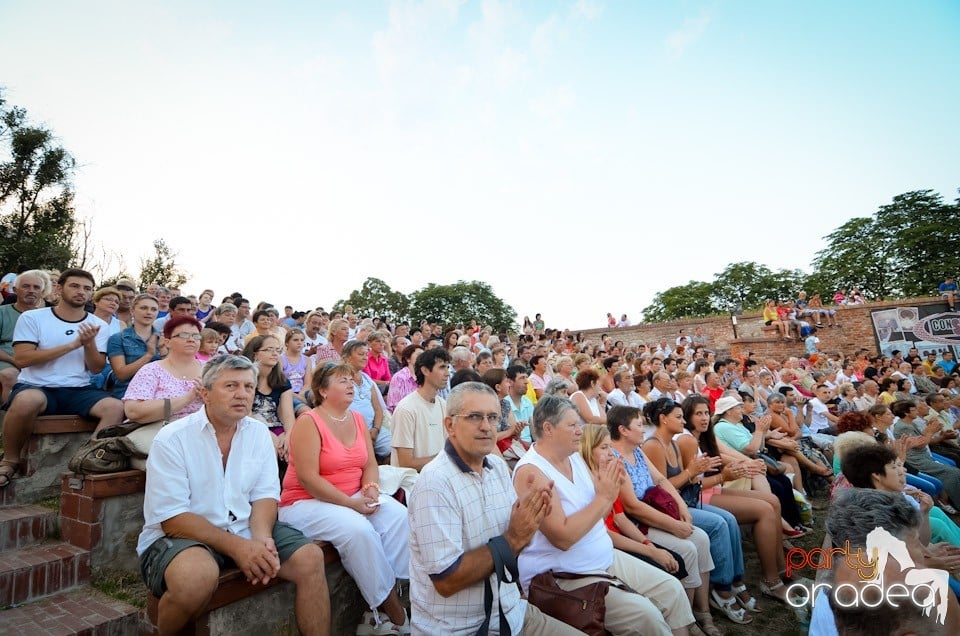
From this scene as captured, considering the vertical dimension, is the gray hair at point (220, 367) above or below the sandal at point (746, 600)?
above

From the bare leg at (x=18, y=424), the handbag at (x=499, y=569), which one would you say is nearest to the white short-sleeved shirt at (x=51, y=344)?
the bare leg at (x=18, y=424)

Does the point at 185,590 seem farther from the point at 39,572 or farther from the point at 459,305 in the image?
the point at 459,305

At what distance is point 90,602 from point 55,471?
1491mm

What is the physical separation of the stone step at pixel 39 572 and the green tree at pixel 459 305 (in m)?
46.6

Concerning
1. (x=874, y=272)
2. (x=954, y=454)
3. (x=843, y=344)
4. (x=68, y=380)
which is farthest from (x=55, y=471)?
(x=874, y=272)

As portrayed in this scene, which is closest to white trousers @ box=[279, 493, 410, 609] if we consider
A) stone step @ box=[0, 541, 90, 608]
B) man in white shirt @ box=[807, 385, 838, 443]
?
stone step @ box=[0, 541, 90, 608]

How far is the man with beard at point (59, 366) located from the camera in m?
3.38

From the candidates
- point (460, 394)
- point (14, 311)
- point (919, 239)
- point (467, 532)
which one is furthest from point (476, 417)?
point (919, 239)

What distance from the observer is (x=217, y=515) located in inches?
93.3

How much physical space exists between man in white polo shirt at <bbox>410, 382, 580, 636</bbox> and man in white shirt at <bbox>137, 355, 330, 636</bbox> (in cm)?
79

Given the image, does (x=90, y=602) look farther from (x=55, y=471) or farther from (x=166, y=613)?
(x=55, y=471)

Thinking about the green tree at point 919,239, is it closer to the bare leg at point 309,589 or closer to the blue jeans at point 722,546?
the blue jeans at point 722,546

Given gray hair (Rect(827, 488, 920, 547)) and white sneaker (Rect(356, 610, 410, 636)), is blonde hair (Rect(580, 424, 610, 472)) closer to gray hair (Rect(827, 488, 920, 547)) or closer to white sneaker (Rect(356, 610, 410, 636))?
gray hair (Rect(827, 488, 920, 547))

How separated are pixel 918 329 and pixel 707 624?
19.6 m
